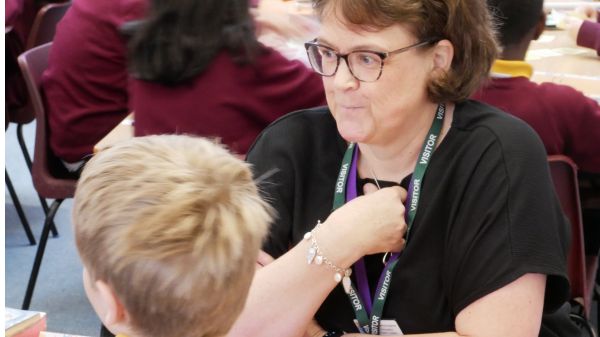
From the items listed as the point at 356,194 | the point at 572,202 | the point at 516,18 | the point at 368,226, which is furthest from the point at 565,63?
the point at 368,226

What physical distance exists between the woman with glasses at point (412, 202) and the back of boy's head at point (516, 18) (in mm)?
707

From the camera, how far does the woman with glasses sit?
54.0 inches

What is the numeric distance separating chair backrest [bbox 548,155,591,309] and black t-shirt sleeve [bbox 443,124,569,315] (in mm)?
412

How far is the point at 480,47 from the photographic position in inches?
58.7

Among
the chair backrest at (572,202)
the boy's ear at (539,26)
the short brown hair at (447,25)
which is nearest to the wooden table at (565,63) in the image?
the boy's ear at (539,26)

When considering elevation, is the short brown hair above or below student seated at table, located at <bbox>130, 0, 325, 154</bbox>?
above

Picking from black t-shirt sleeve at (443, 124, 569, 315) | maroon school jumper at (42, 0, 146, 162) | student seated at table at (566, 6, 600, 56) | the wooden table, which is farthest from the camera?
student seated at table at (566, 6, 600, 56)

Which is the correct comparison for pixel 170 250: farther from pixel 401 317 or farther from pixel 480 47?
pixel 480 47

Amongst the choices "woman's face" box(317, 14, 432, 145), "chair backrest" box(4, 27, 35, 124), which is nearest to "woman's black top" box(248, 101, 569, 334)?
"woman's face" box(317, 14, 432, 145)

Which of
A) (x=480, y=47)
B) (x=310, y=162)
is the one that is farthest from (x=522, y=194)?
(x=310, y=162)

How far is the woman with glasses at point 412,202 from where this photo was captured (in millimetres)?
1371

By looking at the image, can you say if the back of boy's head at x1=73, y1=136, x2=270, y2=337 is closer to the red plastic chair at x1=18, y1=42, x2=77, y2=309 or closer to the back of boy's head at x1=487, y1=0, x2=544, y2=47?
the back of boy's head at x1=487, y1=0, x2=544, y2=47

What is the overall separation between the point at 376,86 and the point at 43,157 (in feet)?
5.35

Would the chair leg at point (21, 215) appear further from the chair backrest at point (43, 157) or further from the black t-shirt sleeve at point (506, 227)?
the black t-shirt sleeve at point (506, 227)
